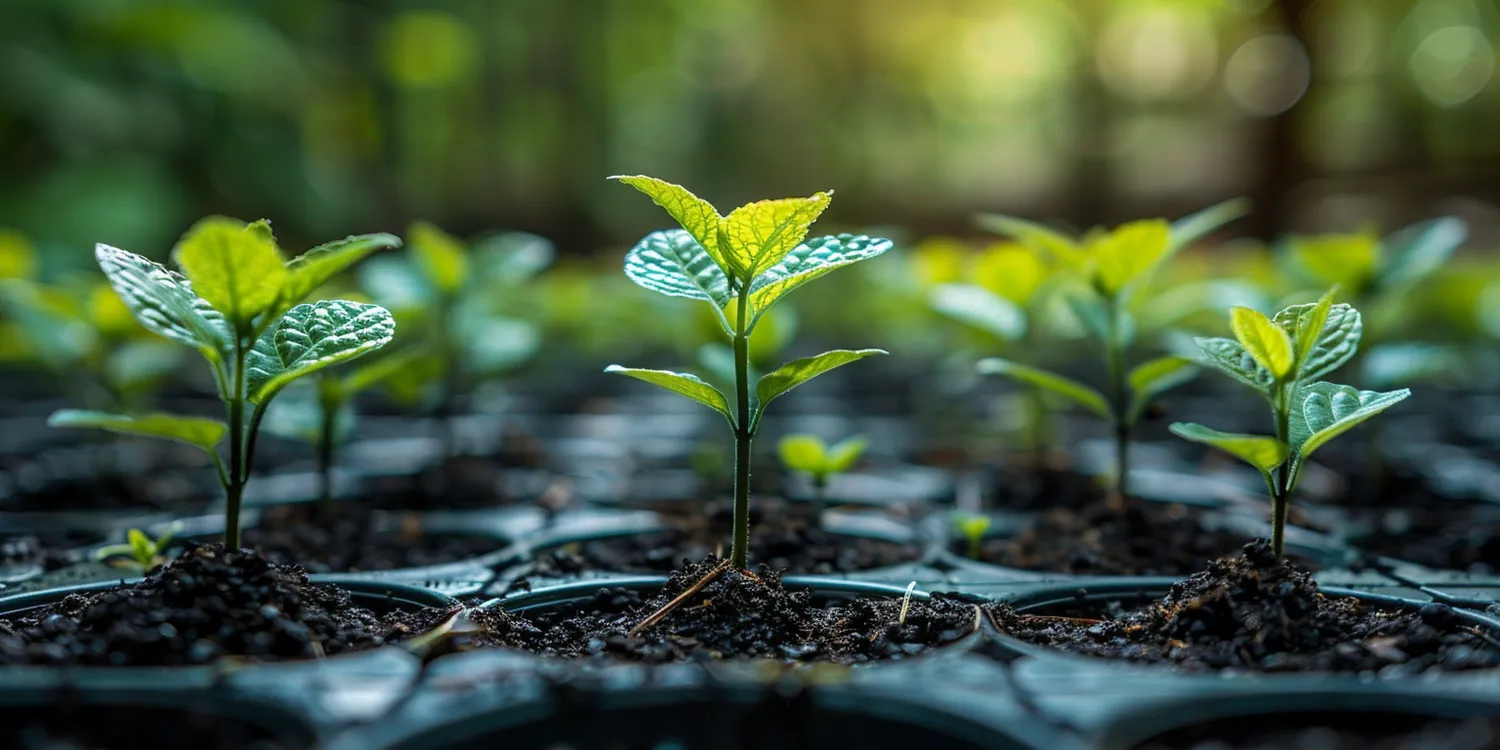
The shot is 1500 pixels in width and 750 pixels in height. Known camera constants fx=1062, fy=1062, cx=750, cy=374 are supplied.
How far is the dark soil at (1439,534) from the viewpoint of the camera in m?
A: 1.29

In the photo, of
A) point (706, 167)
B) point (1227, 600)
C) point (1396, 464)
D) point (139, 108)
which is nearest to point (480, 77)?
point (706, 167)

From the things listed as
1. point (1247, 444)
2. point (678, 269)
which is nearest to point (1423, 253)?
point (1247, 444)

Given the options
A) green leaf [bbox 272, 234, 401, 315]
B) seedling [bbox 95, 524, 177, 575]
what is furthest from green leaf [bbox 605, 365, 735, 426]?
seedling [bbox 95, 524, 177, 575]

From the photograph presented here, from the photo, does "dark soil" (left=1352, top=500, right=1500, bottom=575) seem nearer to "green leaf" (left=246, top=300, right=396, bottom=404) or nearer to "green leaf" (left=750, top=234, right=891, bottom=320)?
"green leaf" (left=750, top=234, right=891, bottom=320)

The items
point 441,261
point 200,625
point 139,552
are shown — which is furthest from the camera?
point 441,261

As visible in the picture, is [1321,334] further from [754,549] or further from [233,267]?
[233,267]

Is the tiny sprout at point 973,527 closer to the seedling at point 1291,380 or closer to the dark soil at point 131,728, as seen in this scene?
the seedling at point 1291,380

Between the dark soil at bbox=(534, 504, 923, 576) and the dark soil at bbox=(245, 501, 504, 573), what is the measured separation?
17 cm

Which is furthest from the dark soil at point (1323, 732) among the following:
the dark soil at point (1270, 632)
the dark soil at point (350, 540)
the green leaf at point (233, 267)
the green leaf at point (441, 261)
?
the green leaf at point (441, 261)

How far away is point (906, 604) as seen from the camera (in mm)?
969

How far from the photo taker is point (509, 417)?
2.28 m

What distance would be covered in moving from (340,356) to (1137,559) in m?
0.92

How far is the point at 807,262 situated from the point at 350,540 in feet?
2.58

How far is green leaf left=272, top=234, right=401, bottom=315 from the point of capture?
2.65 ft
